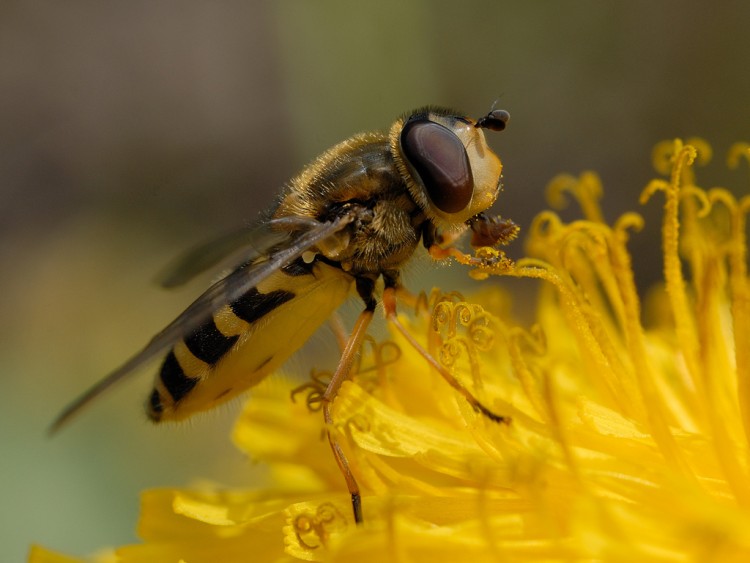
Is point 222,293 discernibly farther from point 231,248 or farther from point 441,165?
point 441,165

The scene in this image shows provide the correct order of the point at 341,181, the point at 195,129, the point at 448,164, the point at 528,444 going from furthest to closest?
the point at 195,129, the point at 341,181, the point at 448,164, the point at 528,444

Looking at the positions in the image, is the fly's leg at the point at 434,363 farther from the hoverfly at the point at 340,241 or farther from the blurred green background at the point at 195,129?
the blurred green background at the point at 195,129

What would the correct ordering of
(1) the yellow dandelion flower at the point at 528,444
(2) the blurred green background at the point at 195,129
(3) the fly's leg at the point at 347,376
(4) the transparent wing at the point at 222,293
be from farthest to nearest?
(2) the blurred green background at the point at 195,129, (3) the fly's leg at the point at 347,376, (1) the yellow dandelion flower at the point at 528,444, (4) the transparent wing at the point at 222,293

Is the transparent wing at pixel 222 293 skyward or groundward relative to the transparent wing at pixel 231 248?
groundward

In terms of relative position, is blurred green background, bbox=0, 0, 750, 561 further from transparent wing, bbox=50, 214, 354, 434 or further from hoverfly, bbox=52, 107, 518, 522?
transparent wing, bbox=50, 214, 354, 434

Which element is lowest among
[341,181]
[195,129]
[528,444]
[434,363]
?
[528,444]

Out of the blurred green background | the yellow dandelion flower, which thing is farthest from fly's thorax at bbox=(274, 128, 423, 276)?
the blurred green background

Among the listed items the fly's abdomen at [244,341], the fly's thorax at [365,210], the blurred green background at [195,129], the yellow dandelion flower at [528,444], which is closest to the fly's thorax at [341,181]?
the fly's thorax at [365,210]

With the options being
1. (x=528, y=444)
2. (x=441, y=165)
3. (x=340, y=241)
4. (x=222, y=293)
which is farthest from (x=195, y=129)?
(x=528, y=444)

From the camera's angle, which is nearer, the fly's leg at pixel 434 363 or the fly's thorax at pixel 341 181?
the fly's leg at pixel 434 363
